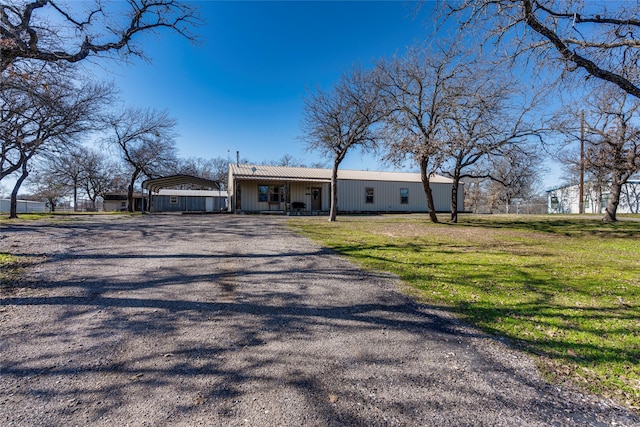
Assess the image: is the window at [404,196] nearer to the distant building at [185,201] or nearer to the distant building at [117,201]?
the distant building at [185,201]

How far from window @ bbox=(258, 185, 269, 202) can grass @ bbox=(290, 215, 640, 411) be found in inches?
554

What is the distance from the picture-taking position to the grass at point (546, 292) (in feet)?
8.79

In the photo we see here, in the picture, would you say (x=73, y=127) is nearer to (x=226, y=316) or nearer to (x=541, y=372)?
(x=226, y=316)

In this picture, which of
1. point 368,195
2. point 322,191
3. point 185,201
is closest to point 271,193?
point 322,191

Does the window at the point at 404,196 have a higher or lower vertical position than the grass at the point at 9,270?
higher

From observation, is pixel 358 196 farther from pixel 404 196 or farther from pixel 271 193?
pixel 271 193

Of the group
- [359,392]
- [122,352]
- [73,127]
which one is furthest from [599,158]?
[73,127]

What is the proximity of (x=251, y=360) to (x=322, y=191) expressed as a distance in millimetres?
21910

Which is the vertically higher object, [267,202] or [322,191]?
[322,191]

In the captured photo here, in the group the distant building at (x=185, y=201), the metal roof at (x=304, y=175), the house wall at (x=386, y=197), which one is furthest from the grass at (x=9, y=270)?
the distant building at (x=185, y=201)

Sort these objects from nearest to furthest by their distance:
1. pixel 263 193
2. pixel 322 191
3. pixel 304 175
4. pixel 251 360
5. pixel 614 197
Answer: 1. pixel 251 360
2. pixel 614 197
3. pixel 263 193
4. pixel 304 175
5. pixel 322 191

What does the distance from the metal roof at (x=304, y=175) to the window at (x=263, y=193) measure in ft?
3.30

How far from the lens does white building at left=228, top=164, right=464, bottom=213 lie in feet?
72.2

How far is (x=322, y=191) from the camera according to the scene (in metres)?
24.2
